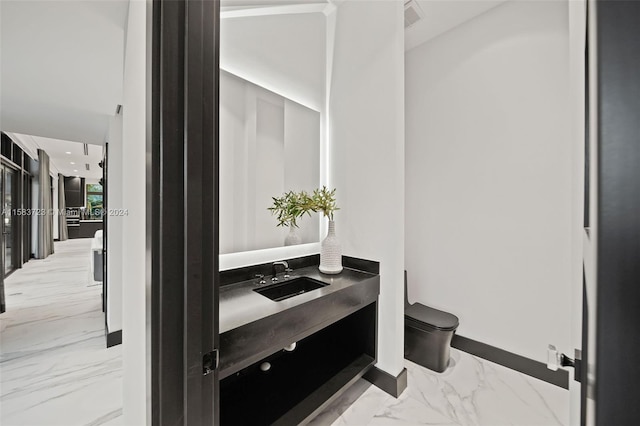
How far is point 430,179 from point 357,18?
1510mm

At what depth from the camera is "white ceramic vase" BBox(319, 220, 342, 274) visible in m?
1.98

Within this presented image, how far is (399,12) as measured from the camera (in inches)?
72.4

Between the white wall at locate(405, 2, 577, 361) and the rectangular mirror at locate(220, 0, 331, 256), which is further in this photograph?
the white wall at locate(405, 2, 577, 361)

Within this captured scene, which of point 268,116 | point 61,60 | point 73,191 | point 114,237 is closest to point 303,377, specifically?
point 268,116

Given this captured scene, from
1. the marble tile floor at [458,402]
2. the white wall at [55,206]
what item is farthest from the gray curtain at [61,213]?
the marble tile floor at [458,402]

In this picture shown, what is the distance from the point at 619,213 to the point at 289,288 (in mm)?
1833

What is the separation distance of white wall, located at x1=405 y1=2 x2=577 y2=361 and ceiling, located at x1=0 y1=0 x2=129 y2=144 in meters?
2.46

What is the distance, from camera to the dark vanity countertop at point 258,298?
1227 millimetres

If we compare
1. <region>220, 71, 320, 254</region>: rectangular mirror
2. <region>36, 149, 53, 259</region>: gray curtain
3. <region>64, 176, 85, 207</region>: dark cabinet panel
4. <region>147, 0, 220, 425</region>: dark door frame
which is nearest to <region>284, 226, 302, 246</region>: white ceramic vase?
<region>220, 71, 320, 254</region>: rectangular mirror

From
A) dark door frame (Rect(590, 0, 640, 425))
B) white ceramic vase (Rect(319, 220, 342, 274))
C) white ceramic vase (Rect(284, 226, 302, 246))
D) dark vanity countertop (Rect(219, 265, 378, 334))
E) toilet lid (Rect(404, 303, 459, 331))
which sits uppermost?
dark door frame (Rect(590, 0, 640, 425))

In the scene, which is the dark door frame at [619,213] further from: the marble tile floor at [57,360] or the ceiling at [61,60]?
the marble tile floor at [57,360]

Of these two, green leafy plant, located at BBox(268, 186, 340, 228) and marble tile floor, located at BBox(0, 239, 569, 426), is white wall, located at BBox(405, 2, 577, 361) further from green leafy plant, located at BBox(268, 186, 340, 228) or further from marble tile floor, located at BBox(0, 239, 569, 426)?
green leafy plant, located at BBox(268, 186, 340, 228)

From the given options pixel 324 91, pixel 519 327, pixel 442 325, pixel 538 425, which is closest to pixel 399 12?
pixel 324 91

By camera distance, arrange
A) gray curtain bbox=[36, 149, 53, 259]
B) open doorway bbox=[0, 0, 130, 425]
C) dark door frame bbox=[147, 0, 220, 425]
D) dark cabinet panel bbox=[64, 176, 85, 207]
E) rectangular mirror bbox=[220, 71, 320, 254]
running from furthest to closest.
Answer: dark cabinet panel bbox=[64, 176, 85, 207], gray curtain bbox=[36, 149, 53, 259], rectangular mirror bbox=[220, 71, 320, 254], open doorway bbox=[0, 0, 130, 425], dark door frame bbox=[147, 0, 220, 425]
